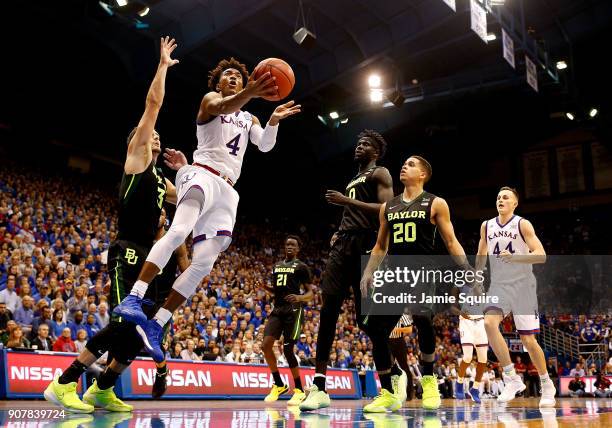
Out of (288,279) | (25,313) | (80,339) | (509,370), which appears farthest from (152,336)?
(25,313)

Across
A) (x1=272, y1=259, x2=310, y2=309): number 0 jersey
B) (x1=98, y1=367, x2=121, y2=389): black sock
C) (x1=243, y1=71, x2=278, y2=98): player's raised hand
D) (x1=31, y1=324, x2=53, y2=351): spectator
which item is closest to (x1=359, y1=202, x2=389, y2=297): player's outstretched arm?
(x1=243, y1=71, x2=278, y2=98): player's raised hand

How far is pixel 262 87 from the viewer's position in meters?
4.49

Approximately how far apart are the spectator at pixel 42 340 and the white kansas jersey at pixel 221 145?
6.15 m

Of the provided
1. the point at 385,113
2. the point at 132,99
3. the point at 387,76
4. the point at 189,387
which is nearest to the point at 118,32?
the point at 132,99

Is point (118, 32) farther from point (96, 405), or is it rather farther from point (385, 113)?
point (96, 405)

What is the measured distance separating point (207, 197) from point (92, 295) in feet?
28.6

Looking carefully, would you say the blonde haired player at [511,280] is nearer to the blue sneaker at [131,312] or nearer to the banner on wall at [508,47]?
the blue sneaker at [131,312]

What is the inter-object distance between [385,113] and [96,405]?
1945cm

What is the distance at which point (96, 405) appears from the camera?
5023mm

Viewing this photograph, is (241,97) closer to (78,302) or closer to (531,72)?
(78,302)

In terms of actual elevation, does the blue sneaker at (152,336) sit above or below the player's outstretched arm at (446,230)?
below

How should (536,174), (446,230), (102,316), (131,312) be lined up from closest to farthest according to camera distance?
(131,312) → (446,230) → (102,316) → (536,174)

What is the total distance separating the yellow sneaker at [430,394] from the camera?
18.3ft

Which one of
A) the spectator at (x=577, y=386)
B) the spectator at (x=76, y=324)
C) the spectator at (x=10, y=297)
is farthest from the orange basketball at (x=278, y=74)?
the spectator at (x=577, y=386)
